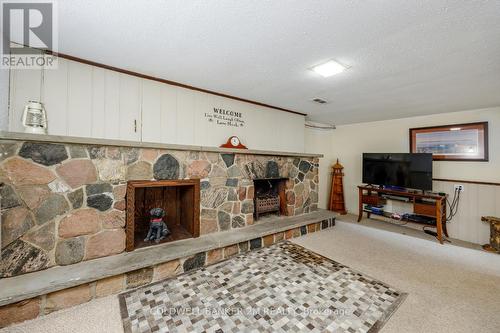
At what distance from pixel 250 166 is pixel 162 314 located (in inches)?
80.9

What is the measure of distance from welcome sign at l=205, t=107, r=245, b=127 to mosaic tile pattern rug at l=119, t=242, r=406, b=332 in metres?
1.99

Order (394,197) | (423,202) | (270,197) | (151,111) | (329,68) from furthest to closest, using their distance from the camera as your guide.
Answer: (394,197)
(270,197)
(423,202)
(151,111)
(329,68)

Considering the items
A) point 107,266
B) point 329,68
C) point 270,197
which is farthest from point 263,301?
point 329,68

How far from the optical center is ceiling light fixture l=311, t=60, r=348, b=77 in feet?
6.86

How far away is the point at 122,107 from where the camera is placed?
244 centimetres

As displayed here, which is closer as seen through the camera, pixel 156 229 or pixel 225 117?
pixel 156 229

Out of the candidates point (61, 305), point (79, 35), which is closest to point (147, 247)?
point (61, 305)

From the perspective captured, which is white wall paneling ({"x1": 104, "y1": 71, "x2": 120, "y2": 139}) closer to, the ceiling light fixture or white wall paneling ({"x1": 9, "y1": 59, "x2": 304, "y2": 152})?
white wall paneling ({"x1": 9, "y1": 59, "x2": 304, "y2": 152})

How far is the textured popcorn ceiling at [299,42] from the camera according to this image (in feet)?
4.48

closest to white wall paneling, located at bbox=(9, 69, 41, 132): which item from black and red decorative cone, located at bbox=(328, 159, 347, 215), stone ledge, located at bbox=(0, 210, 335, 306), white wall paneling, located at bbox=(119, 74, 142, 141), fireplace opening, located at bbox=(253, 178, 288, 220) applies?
white wall paneling, located at bbox=(119, 74, 142, 141)

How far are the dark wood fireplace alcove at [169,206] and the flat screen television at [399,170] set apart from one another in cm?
340
